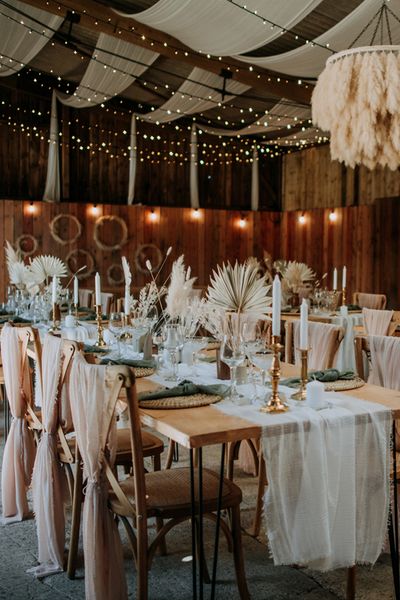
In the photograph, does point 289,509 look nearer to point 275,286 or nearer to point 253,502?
point 275,286

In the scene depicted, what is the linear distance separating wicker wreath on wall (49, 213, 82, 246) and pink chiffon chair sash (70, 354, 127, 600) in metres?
9.04

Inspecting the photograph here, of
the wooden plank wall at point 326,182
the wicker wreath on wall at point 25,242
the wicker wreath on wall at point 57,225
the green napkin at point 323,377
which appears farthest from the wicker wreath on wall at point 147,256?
the green napkin at point 323,377

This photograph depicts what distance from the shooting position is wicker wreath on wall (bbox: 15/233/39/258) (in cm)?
1123

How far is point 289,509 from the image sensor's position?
2.62 meters

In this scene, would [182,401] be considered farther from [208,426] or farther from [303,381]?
[303,381]

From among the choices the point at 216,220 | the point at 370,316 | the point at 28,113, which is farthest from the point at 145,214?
the point at 370,316

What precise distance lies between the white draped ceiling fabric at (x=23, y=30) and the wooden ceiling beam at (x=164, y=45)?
1.52 feet

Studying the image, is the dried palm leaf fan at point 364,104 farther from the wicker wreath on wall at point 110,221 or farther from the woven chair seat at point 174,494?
the wicker wreath on wall at point 110,221

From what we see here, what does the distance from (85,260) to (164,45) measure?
474cm

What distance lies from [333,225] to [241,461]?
27.2 ft

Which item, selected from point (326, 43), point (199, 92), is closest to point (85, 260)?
point (199, 92)

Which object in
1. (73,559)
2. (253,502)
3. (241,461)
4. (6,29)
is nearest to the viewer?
(73,559)

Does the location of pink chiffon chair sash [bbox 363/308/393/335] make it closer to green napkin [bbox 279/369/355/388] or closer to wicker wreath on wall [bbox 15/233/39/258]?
green napkin [bbox 279/369/355/388]

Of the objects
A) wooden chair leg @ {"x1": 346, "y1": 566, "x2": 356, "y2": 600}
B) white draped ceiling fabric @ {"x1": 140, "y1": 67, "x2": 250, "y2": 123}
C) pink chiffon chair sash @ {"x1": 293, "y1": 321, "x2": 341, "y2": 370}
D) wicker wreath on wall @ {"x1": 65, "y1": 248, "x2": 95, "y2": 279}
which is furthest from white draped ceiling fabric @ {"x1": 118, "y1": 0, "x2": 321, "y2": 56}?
wicker wreath on wall @ {"x1": 65, "y1": 248, "x2": 95, "y2": 279}
